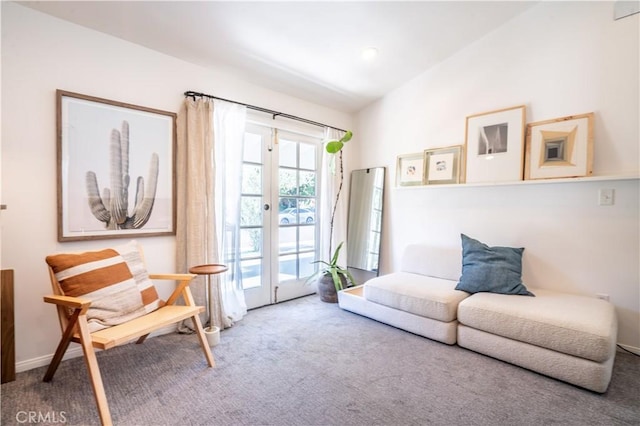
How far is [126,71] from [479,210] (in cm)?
342

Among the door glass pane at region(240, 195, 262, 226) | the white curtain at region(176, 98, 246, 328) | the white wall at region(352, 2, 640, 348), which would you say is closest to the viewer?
the white wall at region(352, 2, 640, 348)

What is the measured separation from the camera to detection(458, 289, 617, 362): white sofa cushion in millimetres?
1748

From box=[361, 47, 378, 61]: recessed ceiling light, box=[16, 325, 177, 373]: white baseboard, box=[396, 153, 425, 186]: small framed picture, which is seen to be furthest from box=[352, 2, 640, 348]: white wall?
box=[16, 325, 177, 373]: white baseboard

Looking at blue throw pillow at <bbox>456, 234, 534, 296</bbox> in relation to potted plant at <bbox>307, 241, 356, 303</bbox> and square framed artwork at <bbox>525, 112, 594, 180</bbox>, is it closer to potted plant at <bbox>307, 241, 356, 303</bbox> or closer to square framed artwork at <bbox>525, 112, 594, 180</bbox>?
square framed artwork at <bbox>525, 112, 594, 180</bbox>

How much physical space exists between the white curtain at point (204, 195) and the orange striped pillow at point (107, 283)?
1.64 ft

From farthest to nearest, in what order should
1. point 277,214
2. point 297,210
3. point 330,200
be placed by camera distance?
point 330,200 < point 297,210 < point 277,214

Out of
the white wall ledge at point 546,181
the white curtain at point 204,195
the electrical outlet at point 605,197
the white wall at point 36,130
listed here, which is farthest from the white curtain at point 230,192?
the electrical outlet at point 605,197

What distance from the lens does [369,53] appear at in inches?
113

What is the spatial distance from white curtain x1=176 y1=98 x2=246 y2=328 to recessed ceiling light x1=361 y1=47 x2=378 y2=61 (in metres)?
1.43

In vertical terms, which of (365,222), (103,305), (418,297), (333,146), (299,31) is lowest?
(418,297)

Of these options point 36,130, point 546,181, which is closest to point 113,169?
point 36,130

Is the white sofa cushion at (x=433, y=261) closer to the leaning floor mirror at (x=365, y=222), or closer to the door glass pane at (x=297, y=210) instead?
the leaning floor mirror at (x=365, y=222)

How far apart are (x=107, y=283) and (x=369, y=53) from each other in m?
2.91

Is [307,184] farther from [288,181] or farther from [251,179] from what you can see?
[251,179]
